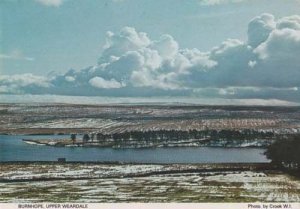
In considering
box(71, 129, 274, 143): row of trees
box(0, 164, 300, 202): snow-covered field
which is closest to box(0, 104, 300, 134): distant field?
box(71, 129, 274, 143): row of trees

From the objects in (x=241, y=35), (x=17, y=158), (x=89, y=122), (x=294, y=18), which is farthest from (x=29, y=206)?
(x=294, y=18)

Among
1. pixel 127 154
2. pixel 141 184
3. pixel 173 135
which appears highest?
pixel 173 135

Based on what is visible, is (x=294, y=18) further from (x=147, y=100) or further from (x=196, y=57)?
(x=147, y=100)

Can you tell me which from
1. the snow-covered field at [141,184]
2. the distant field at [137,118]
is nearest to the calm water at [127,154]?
the snow-covered field at [141,184]

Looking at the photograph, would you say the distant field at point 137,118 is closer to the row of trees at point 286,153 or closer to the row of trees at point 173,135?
the row of trees at point 173,135

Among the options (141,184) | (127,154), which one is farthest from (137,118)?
(141,184)

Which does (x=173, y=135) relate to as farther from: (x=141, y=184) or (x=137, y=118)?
(x=141, y=184)
